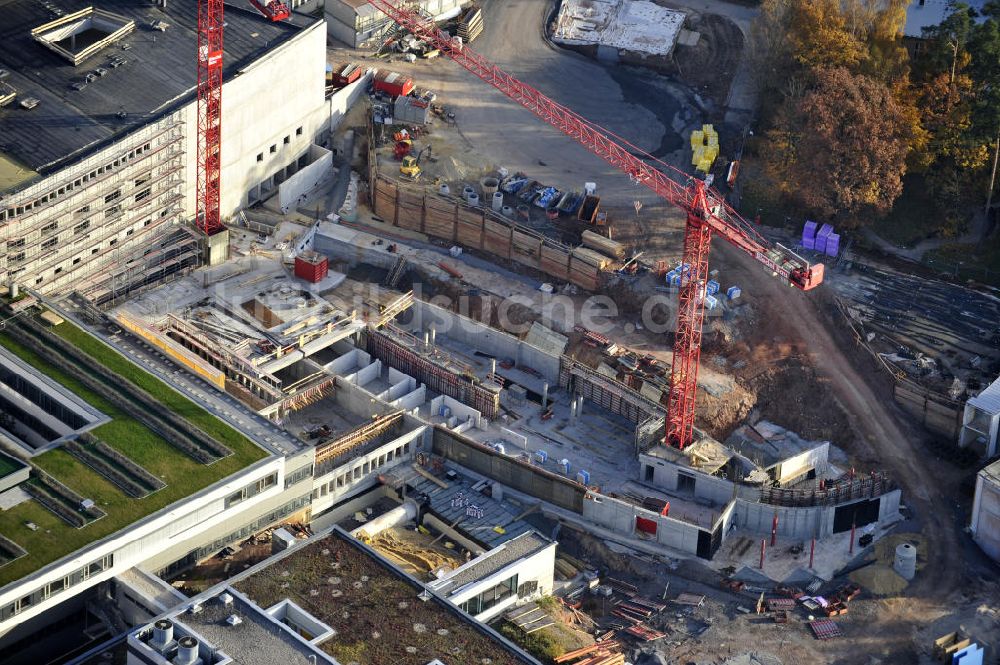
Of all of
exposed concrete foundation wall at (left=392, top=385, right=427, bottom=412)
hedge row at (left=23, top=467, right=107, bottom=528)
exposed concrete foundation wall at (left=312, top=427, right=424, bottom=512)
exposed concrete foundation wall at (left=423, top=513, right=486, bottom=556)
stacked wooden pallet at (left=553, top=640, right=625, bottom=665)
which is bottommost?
stacked wooden pallet at (left=553, top=640, right=625, bottom=665)

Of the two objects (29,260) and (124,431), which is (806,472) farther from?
(29,260)

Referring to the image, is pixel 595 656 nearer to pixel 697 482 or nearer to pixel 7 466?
pixel 697 482

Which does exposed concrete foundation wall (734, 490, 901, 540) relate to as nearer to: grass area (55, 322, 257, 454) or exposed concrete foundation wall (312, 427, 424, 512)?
exposed concrete foundation wall (312, 427, 424, 512)

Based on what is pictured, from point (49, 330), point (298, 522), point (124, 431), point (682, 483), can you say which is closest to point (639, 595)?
point (682, 483)

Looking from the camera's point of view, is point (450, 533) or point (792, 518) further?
point (792, 518)

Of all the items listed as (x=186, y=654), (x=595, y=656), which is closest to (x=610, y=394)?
(x=595, y=656)

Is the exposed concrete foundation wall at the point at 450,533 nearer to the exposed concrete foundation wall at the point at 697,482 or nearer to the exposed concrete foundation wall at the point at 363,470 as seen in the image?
the exposed concrete foundation wall at the point at 363,470

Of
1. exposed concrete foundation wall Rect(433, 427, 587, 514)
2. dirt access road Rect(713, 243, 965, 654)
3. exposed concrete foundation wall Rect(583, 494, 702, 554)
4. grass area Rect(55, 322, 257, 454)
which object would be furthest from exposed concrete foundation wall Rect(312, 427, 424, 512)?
dirt access road Rect(713, 243, 965, 654)
